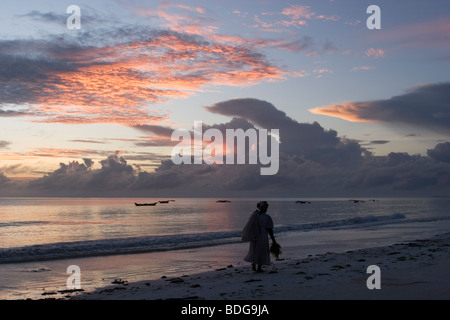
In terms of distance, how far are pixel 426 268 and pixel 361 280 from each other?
10.8 ft

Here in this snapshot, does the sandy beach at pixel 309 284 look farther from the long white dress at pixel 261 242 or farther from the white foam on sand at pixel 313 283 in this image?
the long white dress at pixel 261 242

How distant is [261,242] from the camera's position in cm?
1373

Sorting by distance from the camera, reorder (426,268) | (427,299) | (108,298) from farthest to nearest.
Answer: (426,268) < (108,298) < (427,299)

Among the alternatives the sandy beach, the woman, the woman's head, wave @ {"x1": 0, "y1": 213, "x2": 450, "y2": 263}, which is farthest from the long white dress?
wave @ {"x1": 0, "y1": 213, "x2": 450, "y2": 263}

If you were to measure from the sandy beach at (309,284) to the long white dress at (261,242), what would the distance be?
53 centimetres

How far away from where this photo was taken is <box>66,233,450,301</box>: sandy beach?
10.1 meters

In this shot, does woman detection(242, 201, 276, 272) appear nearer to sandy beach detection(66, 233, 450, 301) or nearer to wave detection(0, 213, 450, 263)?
sandy beach detection(66, 233, 450, 301)

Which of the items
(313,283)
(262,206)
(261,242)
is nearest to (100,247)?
(261,242)

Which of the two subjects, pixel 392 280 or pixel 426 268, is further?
pixel 426 268

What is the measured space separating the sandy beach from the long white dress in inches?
21.0

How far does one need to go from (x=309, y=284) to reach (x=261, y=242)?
2.54m

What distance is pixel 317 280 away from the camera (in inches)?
483
